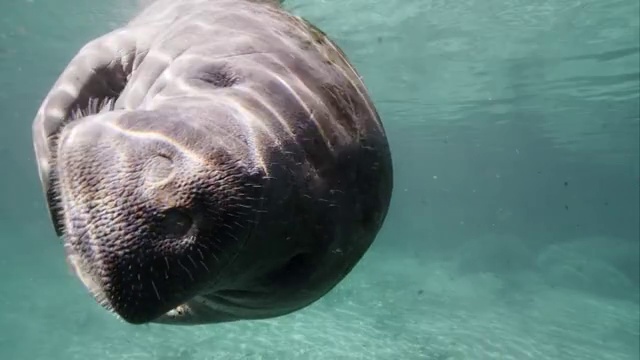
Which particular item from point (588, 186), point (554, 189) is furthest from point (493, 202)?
point (588, 186)

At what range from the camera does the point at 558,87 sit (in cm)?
2786

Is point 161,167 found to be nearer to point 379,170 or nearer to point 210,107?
point 210,107

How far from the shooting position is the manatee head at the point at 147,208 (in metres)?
1.37

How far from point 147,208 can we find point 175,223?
0.27ft

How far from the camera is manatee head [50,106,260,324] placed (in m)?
1.37

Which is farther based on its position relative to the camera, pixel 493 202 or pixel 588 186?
pixel 493 202

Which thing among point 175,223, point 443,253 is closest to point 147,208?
point 175,223

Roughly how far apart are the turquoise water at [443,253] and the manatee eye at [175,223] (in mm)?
11237

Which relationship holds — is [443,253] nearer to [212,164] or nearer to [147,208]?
[212,164]

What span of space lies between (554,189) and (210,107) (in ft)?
359

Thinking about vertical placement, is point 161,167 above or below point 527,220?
above

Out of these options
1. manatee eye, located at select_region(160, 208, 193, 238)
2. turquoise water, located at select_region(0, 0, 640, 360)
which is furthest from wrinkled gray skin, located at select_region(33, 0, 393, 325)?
turquoise water, located at select_region(0, 0, 640, 360)

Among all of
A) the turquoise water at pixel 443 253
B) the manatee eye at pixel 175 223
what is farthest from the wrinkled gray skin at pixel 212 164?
the turquoise water at pixel 443 253

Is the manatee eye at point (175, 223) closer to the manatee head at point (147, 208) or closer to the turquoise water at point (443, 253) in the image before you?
the manatee head at point (147, 208)
